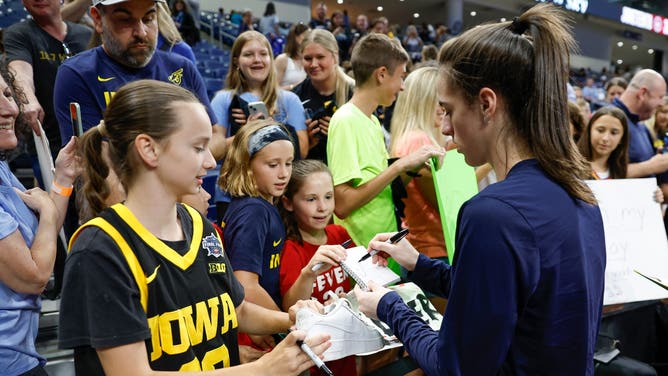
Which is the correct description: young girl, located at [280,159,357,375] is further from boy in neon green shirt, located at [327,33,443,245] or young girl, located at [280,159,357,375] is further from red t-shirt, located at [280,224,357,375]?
boy in neon green shirt, located at [327,33,443,245]

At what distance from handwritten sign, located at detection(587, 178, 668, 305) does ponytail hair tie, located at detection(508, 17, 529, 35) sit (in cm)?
223

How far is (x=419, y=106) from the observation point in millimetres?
3109

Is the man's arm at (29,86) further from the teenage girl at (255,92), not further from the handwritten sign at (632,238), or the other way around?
the handwritten sign at (632,238)

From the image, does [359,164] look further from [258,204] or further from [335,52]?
[335,52]

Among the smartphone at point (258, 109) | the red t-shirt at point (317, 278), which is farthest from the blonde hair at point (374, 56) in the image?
the red t-shirt at point (317, 278)

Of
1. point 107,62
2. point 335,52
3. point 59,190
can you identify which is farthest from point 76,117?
point 335,52

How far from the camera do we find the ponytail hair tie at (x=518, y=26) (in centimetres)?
126

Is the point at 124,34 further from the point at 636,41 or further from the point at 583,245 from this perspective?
the point at 636,41

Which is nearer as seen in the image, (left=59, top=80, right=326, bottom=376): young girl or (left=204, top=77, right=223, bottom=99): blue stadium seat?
(left=59, top=80, right=326, bottom=376): young girl

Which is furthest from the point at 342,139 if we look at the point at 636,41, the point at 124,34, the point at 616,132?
the point at 636,41

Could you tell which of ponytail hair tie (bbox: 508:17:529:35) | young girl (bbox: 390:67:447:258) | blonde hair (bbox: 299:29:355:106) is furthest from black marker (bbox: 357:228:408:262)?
blonde hair (bbox: 299:29:355:106)

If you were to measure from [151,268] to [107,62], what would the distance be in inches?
55.0

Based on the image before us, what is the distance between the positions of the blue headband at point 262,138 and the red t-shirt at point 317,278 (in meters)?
0.44

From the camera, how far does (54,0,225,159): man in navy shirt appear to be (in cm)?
229
